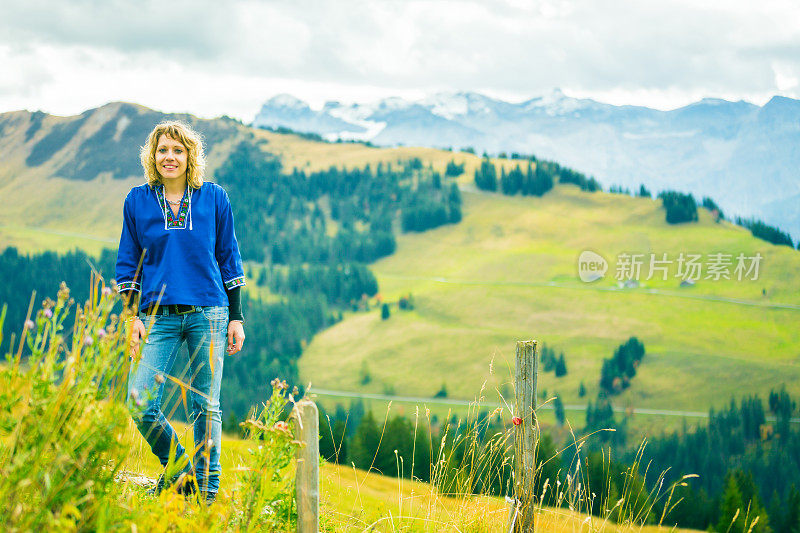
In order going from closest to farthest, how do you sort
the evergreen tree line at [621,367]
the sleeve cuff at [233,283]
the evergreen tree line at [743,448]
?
the sleeve cuff at [233,283]
the evergreen tree line at [743,448]
the evergreen tree line at [621,367]

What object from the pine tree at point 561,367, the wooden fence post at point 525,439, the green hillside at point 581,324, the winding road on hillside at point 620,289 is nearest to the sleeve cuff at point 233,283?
the wooden fence post at point 525,439

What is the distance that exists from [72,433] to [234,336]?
2.39 m

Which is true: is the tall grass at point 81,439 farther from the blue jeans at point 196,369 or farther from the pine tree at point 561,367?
the pine tree at point 561,367

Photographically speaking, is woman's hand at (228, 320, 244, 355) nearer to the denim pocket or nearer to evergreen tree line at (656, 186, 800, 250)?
the denim pocket

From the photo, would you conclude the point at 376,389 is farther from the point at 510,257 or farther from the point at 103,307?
the point at 103,307

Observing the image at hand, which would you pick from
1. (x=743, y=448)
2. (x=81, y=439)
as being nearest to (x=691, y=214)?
(x=743, y=448)

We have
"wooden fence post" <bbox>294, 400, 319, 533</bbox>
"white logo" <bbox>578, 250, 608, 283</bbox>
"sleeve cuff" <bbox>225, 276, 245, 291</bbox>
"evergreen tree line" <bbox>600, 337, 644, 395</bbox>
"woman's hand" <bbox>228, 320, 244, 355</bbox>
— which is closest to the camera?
"wooden fence post" <bbox>294, 400, 319, 533</bbox>

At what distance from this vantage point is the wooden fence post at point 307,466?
417cm

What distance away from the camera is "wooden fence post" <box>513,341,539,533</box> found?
6.30 m

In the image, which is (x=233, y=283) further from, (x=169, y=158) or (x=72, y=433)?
(x=72, y=433)

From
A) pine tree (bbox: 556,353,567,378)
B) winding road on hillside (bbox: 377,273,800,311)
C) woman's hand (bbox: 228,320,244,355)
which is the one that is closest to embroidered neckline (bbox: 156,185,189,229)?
woman's hand (bbox: 228,320,244,355)

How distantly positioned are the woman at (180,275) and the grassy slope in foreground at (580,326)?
120 m

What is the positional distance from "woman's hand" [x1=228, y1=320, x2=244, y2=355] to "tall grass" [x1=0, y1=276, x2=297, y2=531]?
1.73 meters

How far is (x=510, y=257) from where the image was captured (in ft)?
611
